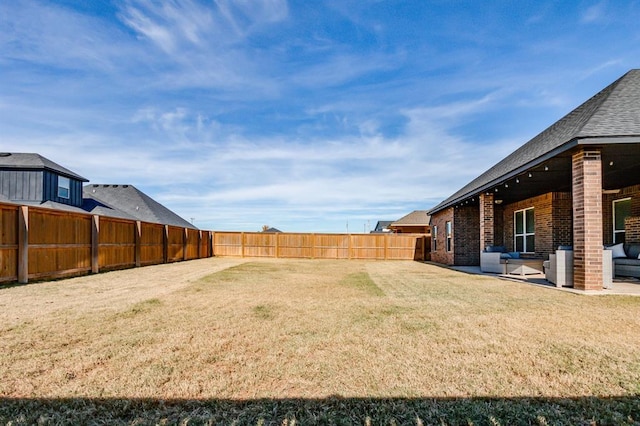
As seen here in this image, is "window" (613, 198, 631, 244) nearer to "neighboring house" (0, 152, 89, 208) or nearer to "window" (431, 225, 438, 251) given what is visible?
"window" (431, 225, 438, 251)

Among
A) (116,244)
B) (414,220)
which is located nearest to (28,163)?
(116,244)

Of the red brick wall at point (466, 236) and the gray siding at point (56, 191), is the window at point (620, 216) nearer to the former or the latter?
the red brick wall at point (466, 236)

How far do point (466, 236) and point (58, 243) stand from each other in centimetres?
1611

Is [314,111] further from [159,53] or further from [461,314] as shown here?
[461,314]

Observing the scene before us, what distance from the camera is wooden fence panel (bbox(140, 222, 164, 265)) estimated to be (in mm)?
15100

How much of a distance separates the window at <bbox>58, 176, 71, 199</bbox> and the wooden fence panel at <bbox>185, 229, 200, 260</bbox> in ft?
25.8

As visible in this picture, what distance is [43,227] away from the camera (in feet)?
31.9

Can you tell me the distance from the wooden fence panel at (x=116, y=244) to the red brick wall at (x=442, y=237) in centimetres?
1424

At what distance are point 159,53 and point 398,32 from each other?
8.41 meters

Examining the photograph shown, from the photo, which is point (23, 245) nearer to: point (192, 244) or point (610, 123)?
point (192, 244)

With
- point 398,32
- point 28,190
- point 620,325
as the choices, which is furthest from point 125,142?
point 620,325

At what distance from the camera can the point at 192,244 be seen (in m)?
20.8

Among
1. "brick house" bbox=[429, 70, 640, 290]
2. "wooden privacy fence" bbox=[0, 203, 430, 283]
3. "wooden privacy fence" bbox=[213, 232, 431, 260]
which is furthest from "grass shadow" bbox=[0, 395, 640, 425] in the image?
"wooden privacy fence" bbox=[213, 232, 431, 260]

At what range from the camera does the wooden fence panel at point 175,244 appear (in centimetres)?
1770
